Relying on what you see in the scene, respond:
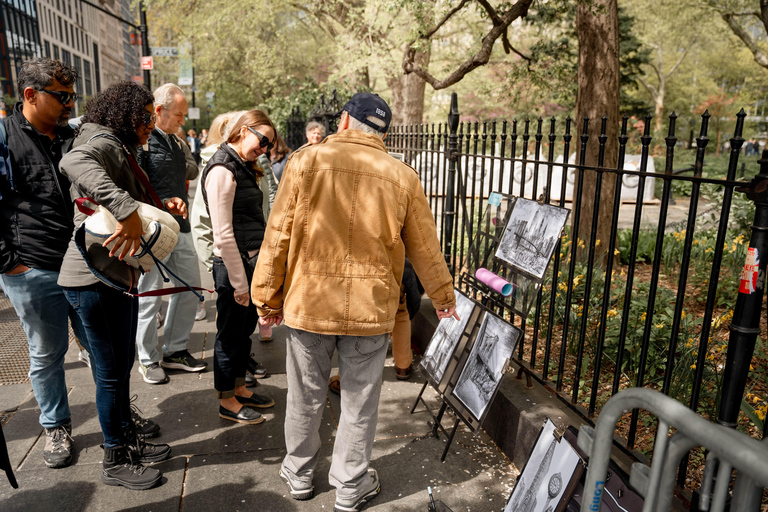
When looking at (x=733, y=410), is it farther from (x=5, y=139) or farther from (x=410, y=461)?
(x=5, y=139)

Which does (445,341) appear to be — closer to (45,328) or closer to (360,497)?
(360,497)

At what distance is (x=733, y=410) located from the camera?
211cm

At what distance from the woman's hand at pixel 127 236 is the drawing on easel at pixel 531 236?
2.02 metres

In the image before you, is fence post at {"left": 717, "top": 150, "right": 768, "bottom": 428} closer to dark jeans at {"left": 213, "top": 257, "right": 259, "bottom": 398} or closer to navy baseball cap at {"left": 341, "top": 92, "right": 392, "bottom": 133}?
navy baseball cap at {"left": 341, "top": 92, "right": 392, "bottom": 133}

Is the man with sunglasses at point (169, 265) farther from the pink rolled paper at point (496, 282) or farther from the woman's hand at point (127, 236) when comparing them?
the pink rolled paper at point (496, 282)

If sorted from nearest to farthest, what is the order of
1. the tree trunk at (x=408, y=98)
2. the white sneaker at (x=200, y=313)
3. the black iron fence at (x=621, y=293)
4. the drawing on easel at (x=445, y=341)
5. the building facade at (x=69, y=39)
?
the black iron fence at (x=621, y=293) → the drawing on easel at (x=445, y=341) → the white sneaker at (x=200, y=313) → the tree trunk at (x=408, y=98) → the building facade at (x=69, y=39)

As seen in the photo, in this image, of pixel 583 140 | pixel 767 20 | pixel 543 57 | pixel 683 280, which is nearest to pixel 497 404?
pixel 683 280

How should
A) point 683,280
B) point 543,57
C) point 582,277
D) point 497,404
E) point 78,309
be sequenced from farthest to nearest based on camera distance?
point 543,57 < point 582,277 < point 497,404 < point 78,309 < point 683,280

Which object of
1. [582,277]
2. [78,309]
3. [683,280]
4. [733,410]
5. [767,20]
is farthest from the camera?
[767,20]

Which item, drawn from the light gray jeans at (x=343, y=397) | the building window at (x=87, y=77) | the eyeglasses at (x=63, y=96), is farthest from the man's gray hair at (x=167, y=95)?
the building window at (x=87, y=77)

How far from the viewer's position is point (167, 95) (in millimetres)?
4254

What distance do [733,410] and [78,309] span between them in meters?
2.89

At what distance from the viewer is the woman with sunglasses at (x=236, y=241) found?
10.5 ft

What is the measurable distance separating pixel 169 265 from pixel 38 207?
1.56m
